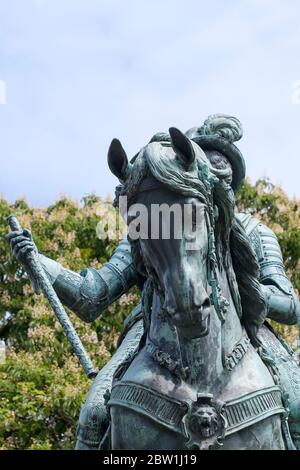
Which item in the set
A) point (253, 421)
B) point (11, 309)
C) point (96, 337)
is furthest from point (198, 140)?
point (11, 309)

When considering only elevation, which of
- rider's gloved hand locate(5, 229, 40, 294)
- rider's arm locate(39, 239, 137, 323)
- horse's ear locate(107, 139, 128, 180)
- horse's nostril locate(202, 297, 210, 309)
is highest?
horse's ear locate(107, 139, 128, 180)

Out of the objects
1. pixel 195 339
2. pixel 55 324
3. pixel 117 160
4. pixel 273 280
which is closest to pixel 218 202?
pixel 117 160

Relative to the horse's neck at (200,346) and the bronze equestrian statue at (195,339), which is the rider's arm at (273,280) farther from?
the horse's neck at (200,346)

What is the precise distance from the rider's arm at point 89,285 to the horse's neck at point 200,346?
1101 millimetres

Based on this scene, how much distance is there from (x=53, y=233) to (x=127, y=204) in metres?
14.8

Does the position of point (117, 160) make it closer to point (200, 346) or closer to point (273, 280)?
point (200, 346)

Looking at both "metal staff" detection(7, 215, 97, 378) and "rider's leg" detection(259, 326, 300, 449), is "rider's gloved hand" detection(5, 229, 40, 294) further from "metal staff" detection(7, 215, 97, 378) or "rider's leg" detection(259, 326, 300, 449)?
"rider's leg" detection(259, 326, 300, 449)

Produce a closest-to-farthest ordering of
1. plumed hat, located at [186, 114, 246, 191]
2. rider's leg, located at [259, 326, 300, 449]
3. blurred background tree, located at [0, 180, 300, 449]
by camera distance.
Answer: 1. rider's leg, located at [259, 326, 300, 449]
2. plumed hat, located at [186, 114, 246, 191]
3. blurred background tree, located at [0, 180, 300, 449]

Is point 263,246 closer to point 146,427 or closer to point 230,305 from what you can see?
point 230,305

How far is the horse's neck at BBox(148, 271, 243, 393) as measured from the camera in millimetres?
6102

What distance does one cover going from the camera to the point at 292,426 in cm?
674

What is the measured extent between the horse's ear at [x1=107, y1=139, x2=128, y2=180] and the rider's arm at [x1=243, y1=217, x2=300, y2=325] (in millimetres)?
1436

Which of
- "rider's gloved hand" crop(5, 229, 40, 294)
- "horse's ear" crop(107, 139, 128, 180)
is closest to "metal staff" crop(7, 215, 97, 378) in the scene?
"rider's gloved hand" crop(5, 229, 40, 294)

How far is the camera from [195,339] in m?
6.08
